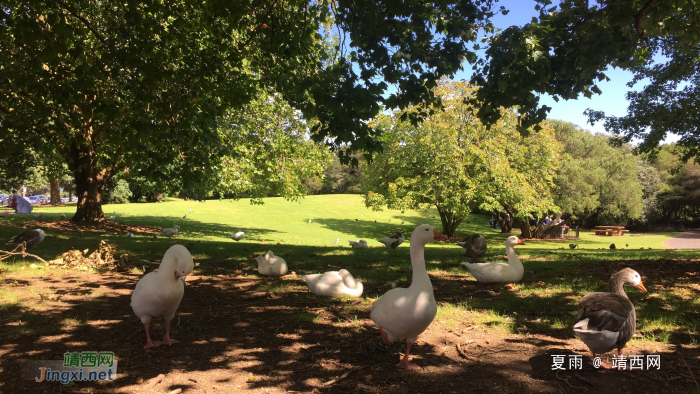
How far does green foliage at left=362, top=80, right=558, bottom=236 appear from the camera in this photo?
2653 centimetres

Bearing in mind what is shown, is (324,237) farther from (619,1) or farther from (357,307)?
(619,1)

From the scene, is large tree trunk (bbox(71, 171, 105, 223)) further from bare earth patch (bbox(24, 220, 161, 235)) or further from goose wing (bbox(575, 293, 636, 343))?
goose wing (bbox(575, 293, 636, 343))

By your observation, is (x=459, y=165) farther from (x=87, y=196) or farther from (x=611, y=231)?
(x=611, y=231)

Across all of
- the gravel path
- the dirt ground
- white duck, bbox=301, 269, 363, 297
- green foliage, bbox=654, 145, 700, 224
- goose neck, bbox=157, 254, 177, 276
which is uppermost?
green foliage, bbox=654, 145, 700, 224

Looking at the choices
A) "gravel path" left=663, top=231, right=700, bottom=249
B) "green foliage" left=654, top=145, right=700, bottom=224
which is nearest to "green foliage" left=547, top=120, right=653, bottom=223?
"gravel path" left=663, top=231, right=700, bottom=249

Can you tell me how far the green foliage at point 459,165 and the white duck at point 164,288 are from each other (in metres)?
21.6

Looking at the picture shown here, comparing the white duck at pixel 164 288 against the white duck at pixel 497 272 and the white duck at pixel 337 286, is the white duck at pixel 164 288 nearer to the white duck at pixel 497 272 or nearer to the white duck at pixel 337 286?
the white duck at pixel 337 286

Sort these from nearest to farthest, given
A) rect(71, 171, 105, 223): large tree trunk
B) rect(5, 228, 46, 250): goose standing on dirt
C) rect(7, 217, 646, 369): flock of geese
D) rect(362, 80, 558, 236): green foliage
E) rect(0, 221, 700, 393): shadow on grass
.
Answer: rect(0, 221, 700, 393): shadow on grass
rect(7, 217, 646, 369): flock of geese
rect(5, 228, 46, 250): goose standing on dirt
rect(71, 171, 105, 223): large tree trunk
rect(362, 80, 558, 236): green foliage

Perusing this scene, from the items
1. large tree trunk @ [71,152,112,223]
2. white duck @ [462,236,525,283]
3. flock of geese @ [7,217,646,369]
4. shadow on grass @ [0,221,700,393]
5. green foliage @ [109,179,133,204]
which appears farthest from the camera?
green foliage @ [109,179,133,204]

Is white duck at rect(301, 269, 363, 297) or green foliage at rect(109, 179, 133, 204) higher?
green foliage at rect(109, 179, 133, 204)

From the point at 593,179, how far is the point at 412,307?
40.5m

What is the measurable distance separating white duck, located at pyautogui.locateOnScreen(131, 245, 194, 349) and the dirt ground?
541 millimetres

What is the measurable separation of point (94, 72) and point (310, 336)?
6809 millimetres

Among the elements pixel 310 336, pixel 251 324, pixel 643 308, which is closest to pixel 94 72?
pixel 251 324
